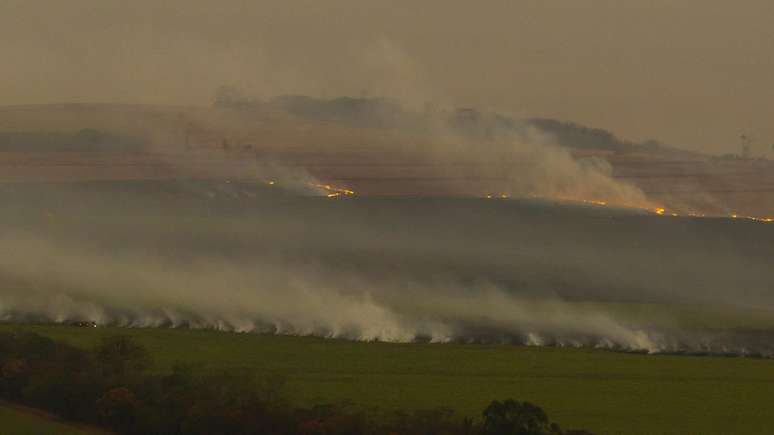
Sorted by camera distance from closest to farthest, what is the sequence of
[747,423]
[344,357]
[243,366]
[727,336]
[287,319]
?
[747,423] < [243,366] < [344,357] < [727,336] < [287,319]

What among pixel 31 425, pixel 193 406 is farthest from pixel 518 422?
pixel 31 425

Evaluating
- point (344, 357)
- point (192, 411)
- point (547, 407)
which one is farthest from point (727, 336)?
point (192, 411)

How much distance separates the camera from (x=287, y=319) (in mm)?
105688

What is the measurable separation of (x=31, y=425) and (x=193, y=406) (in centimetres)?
614

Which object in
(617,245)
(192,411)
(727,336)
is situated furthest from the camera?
(617,245)

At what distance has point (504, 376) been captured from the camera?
78438mm

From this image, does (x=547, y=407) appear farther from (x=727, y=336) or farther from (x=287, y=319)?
(x=287, y=319)

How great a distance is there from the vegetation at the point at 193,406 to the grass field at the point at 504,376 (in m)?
3.81

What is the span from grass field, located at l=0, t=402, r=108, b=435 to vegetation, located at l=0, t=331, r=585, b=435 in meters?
1.22

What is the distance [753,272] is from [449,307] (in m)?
30.6

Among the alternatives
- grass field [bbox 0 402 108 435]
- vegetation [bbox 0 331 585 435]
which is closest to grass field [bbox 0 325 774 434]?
vegetation [bbox 0 331 585 435]

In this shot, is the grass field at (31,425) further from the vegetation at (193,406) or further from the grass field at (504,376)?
the grass field at (504,376)

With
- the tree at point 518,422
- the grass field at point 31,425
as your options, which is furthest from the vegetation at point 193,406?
the grass field at point 31,425

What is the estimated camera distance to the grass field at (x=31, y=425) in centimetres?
5923
